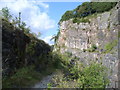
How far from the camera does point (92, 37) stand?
15.7 meters

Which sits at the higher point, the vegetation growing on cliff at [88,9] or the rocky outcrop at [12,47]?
the vegetation growing on cliff at [88,9]

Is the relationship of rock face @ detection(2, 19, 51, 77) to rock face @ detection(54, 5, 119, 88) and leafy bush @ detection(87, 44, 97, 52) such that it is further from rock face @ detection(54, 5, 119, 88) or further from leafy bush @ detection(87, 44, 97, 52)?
leafy bush @ detection(87, 44, 97, 52)

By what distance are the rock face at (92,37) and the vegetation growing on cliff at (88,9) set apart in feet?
7.26

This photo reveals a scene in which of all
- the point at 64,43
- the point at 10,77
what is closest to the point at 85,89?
the point at 10,77

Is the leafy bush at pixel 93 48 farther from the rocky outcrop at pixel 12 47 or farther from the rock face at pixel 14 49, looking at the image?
the rocky outcrop at pixel 12 47

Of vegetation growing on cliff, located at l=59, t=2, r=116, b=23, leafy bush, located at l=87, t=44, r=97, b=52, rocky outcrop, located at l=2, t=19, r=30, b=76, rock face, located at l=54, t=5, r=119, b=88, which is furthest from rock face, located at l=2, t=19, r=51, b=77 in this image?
vegetation growing on cliff, located at l=59, t=2, r=116, b=23

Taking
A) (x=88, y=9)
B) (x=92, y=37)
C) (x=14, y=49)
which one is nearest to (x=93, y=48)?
(x=92, y=37)

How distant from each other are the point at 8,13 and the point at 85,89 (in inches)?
254

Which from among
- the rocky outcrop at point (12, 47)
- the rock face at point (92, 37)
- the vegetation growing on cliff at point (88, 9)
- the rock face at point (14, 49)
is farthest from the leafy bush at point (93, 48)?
the rocky outcrop at point (12, 47)

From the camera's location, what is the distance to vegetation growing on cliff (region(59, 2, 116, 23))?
56.0 feet

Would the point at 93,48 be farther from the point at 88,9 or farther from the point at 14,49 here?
the point at 14,49

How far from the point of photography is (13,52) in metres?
6.50

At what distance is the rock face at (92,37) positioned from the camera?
12570mm

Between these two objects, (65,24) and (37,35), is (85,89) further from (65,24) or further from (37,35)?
(65,24)
